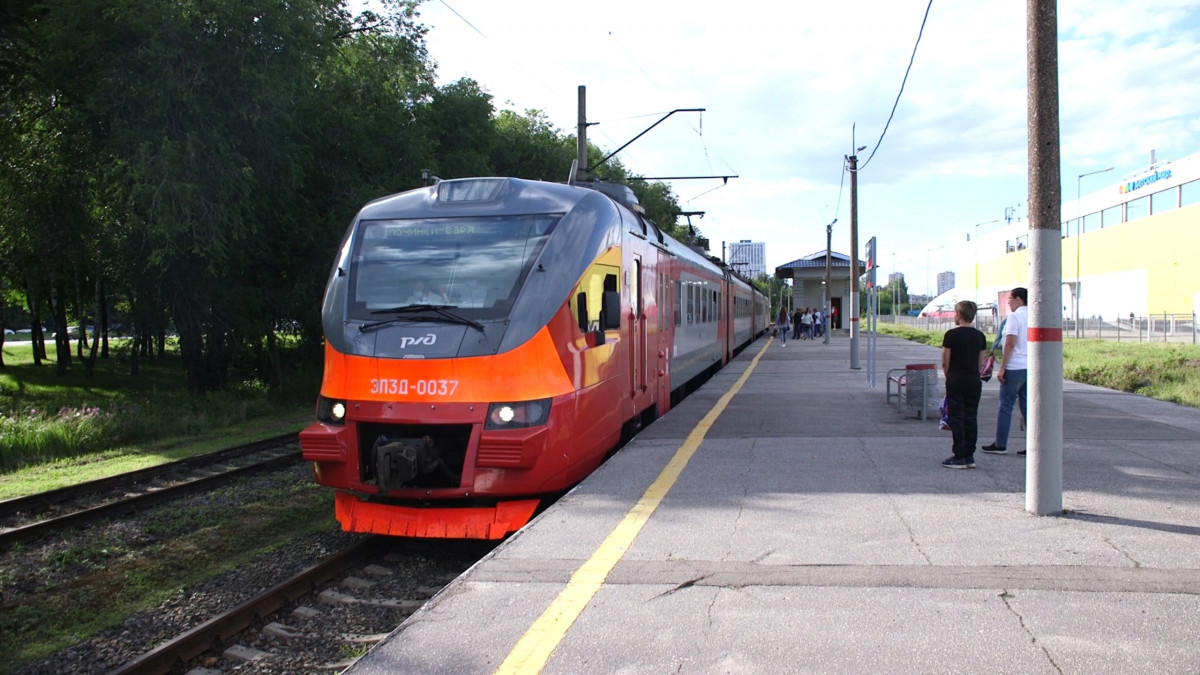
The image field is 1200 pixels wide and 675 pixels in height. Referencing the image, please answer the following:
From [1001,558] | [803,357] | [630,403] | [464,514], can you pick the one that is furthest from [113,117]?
[803,357]

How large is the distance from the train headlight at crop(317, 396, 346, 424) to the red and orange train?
0.01 meters

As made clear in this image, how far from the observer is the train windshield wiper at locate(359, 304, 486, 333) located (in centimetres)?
709

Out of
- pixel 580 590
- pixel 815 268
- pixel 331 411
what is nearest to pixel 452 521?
pixel 331 411

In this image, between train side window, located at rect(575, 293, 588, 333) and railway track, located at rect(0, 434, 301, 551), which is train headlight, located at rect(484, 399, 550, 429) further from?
railway track, located at rect(0, 434, 301, 551)

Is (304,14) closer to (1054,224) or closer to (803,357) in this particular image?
(1054,224)

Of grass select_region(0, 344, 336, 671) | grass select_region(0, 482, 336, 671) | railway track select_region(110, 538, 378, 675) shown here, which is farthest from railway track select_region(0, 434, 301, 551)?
railway track select_region(110, 538, 378, 675)

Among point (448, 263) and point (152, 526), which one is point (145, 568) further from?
point (448, 263)

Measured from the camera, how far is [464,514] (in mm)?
6738

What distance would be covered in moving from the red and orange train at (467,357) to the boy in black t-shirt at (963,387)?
10.0ft

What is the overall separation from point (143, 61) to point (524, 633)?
1461 centimetres

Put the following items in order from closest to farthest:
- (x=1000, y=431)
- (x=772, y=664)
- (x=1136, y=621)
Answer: (x=772, y=664)
(x=1136, y=621)
(x=1000, y=431)

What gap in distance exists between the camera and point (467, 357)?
22.5ft

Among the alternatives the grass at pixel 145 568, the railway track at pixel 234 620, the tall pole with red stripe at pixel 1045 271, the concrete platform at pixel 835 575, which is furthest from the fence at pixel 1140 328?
the railway track at pixel 234 620

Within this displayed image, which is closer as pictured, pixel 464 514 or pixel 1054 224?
pixel 1054 224
